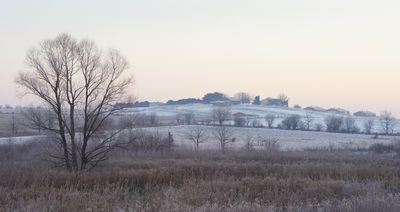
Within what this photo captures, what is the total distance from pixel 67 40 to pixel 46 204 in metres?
26.4

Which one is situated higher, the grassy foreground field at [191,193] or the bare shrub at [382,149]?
the grassy foreground field at [191,193]

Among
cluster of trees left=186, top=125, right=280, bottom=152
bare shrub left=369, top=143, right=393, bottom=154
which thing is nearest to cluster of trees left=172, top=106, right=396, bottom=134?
cluster of trees left=186, top=125, right=280, bottom=152

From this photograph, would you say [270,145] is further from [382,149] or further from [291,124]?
[291,124]

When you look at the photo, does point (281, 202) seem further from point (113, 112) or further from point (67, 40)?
point (67, 40)

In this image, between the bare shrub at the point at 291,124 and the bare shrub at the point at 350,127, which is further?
the bare shrub at the point at 291,124

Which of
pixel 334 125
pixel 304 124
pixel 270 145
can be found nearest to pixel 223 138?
pixel 270 145

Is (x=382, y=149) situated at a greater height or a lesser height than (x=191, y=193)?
lesser

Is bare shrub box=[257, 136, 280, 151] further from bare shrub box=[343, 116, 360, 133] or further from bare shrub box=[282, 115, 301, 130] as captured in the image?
bare shrub box=[343, 116, 360, 133]

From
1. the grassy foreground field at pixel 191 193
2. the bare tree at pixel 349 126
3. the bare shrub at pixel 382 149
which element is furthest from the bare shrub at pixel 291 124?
the grassy foreground field at pixel 191 193

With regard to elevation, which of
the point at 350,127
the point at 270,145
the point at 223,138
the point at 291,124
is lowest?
the point at 270,145

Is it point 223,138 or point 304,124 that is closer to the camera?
point 223,138

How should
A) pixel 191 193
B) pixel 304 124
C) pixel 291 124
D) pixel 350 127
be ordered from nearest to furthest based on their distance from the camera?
pixel 191 193 < pixel 350 127 < pixel 291 124 < pixel 304 124

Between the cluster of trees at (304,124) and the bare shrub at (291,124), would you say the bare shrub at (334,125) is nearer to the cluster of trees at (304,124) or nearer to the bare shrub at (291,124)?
the cluster of trees at (304,124)

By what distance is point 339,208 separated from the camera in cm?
930
